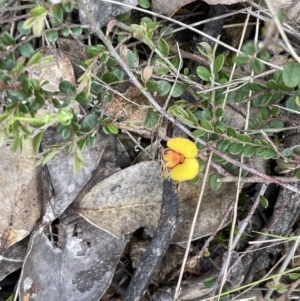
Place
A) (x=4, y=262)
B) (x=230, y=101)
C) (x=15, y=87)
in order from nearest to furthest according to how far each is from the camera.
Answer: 1. (x=15, y=87)
2. (x=230, y=101)
3. (x=4, y=262)

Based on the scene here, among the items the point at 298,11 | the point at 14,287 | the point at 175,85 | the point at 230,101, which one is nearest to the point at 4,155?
the point at 14,287

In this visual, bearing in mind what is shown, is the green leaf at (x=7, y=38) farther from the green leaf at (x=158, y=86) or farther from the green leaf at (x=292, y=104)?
the green leaf at (x=292, y=104)

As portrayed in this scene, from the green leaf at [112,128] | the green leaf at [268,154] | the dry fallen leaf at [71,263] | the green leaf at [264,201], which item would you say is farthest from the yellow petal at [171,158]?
the dry fallen leaf at [71,263]

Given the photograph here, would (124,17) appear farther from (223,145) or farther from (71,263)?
(71,263)

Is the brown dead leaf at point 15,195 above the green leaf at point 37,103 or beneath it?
beneath

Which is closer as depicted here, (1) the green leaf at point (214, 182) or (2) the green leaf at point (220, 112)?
(2) the green leaf at point (220, 112)

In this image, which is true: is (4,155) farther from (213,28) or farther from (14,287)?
(213,28)

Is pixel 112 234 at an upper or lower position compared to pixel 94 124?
lower
